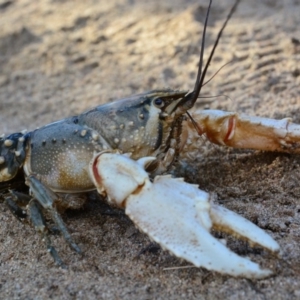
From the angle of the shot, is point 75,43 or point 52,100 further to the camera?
point 75,43

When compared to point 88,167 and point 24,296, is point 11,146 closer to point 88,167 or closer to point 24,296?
point 88,167

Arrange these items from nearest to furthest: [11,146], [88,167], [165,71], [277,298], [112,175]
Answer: [277,298] < [112,175] < [88,167] < [11,146] < [165,71]

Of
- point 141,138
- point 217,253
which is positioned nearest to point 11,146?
point 141,138

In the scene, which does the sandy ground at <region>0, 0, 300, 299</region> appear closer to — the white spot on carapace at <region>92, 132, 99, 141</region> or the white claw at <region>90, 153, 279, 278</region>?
the white claw at <region>90, 153, 279, 278</region>

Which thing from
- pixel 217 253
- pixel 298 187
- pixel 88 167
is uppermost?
pixel 88 167

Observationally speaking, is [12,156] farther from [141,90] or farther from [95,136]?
[141,90]
